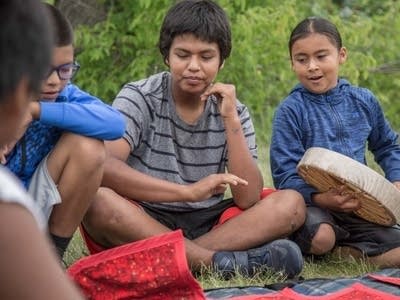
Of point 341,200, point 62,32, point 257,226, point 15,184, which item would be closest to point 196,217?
point 257,226

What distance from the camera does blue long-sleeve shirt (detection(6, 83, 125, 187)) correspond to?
125 inches

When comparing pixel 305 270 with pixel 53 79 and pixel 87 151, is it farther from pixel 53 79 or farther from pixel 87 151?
pixel 53 79

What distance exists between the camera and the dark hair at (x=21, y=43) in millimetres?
1287

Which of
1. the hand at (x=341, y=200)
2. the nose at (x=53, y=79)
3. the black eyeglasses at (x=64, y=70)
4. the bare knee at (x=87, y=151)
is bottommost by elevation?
the hand at (x=341, y=200)

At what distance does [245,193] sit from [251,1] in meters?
4.13

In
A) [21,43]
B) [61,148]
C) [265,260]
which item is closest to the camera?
[21,43]

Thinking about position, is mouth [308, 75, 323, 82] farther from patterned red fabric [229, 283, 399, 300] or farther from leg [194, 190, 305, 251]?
patterned red fabric [229, 283, 399, 300]

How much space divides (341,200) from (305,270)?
1.02 ft

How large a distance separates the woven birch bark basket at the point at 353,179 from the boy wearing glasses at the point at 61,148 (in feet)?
2.57

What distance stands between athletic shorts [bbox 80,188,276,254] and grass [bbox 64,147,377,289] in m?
0.25

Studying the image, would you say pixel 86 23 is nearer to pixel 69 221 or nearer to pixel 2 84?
pixel 69 221

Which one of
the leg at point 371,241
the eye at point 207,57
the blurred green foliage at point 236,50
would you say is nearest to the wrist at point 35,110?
the eye at point 207,57

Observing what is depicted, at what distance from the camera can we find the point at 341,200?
378 cm

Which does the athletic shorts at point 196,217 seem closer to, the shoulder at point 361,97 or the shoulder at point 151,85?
the shoulder at point 151,85
